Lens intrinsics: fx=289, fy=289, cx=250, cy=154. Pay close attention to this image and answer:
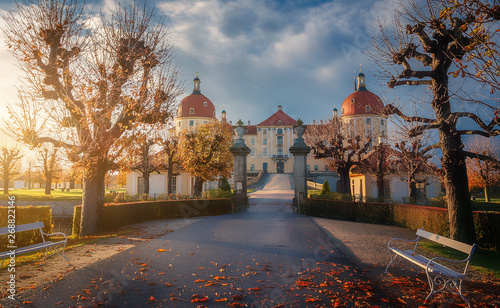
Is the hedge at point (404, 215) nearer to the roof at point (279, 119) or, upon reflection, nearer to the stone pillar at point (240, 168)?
the stone pillar at point (240, 168)

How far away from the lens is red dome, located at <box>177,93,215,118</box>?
6656cm

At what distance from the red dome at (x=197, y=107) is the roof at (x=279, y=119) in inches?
551

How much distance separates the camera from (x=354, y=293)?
4.73m

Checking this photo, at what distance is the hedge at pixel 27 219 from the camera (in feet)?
31.0

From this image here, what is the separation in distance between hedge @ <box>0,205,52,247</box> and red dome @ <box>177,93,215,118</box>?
186 feet

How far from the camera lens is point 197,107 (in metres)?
66.9

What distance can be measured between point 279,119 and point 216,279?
6986cm

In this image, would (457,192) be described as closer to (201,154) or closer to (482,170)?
(201,154)

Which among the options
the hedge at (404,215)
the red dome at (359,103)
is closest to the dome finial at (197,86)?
the red dome at (359,103)

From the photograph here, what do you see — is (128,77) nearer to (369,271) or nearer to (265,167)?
(369,271)

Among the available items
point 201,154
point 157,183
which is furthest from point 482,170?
point 157,183

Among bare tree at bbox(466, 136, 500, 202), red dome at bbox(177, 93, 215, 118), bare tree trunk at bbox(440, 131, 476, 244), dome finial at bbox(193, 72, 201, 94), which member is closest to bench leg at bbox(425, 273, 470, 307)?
bare tree trunk at bbox(440, 131, 476, 244)

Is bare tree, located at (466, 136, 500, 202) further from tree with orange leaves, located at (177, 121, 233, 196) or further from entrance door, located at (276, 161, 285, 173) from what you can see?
entrance door, located at (276, 161, 285, 173)

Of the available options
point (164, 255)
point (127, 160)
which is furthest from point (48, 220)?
point (164, 255)
